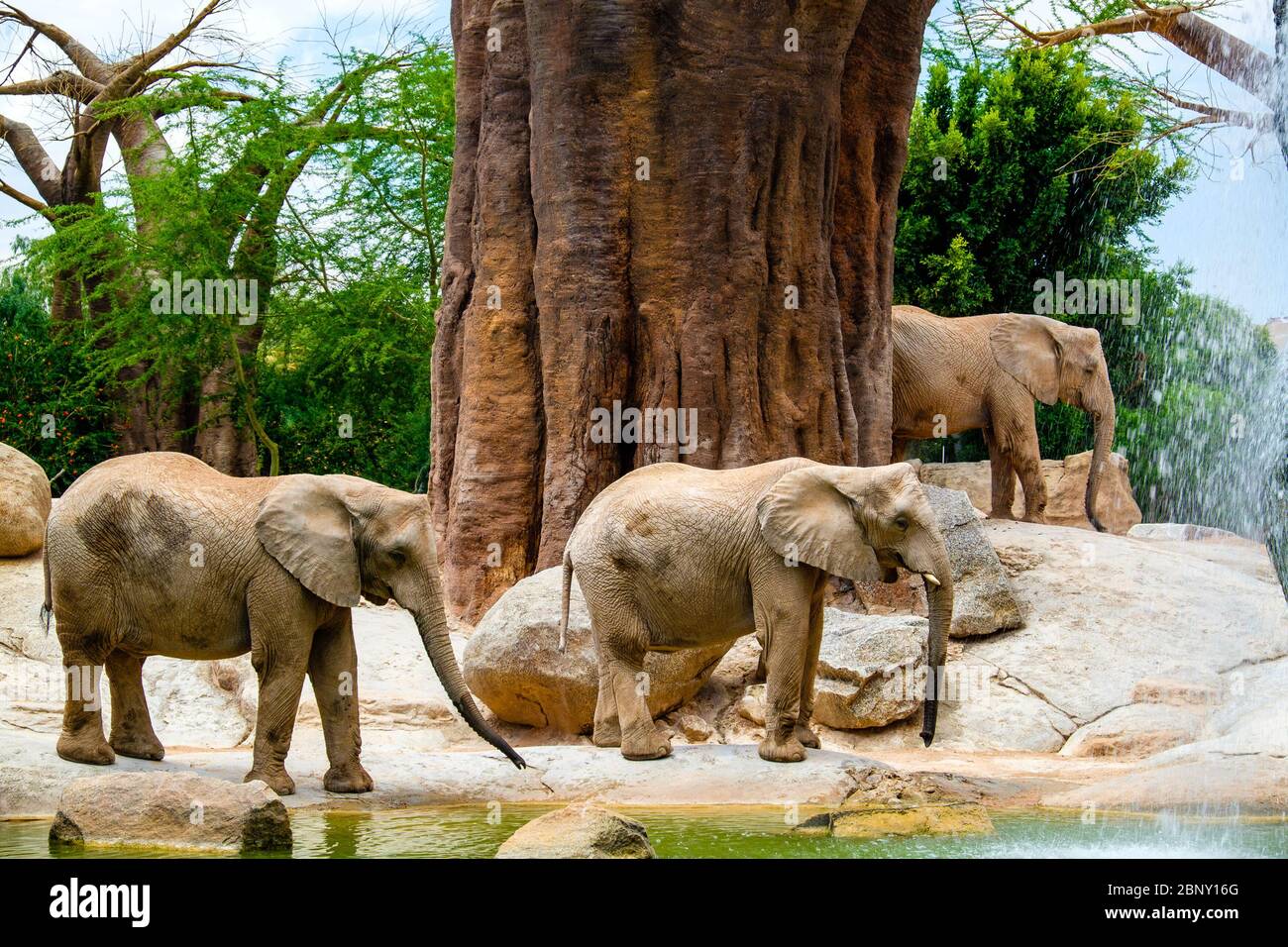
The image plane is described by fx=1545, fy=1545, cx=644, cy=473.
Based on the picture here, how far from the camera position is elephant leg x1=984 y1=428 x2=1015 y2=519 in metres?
17.9

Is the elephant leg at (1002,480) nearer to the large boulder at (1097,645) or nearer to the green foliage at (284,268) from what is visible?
the large boulder at (1097,645)

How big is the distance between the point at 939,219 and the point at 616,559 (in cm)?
1811

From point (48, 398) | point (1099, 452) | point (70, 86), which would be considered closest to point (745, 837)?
point (1099, 452)

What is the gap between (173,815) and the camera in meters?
7.41

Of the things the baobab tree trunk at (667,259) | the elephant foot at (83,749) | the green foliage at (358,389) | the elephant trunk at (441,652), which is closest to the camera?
the elephant trunk at (441,652)

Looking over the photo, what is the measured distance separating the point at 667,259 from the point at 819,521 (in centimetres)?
507

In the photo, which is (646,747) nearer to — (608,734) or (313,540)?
(608,734)

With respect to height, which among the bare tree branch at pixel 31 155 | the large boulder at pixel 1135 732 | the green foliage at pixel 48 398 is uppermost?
the bare tree branch at pixel 31 155

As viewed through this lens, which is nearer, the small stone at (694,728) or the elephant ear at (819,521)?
the elephant ear at (819,521)

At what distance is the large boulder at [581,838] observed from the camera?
264 inches

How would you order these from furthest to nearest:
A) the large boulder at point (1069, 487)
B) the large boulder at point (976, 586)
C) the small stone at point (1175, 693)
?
the large boulder at point (1069, 487) < the large boulder at point (976, 586) < the small stone at point (1175, 693)

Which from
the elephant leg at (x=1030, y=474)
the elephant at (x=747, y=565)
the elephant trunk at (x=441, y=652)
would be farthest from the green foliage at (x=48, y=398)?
the elephant trunk at (x=441, y=652)

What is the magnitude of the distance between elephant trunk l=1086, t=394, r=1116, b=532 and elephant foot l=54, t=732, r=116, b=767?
1214 centimetres
